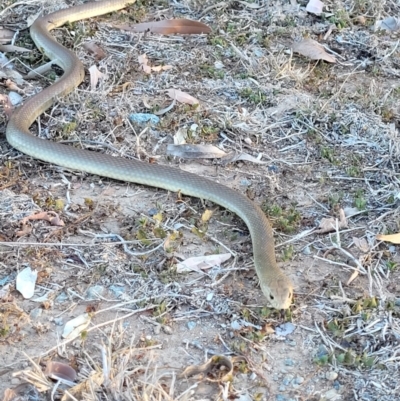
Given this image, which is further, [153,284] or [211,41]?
[211,41]

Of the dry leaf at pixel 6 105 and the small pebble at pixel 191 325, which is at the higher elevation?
the dry leaf at pixel 6 105

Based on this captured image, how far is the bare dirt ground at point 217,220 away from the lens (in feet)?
12.9

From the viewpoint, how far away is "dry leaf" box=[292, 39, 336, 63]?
23.6ft

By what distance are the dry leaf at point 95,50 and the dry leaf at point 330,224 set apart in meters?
3.06

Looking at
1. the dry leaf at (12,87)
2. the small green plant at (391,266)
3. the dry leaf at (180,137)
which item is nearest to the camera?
the small green plant at (391,266)

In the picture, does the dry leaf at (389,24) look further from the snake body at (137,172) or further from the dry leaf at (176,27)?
the snake body at (137,172)

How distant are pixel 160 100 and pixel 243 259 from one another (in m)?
2.22

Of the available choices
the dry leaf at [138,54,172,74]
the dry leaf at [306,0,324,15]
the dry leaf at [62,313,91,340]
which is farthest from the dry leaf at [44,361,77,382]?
the dry leaf at [306,0,324,15]

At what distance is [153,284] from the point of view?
4.46 meters

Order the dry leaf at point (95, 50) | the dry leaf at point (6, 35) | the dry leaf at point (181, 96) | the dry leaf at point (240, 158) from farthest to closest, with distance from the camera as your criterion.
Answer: the dry leaf at point (6, 35) → the dry leaf at point (95, 50) → the dry leaf at point (181, 96) → the dry leaf at point (240, 158)

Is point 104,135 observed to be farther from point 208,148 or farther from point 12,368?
point 12,368

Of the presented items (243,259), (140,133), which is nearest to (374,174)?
(243,259)

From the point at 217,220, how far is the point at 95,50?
2.79m

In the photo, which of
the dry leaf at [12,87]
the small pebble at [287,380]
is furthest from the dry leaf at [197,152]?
the small pebble at [287,380]
